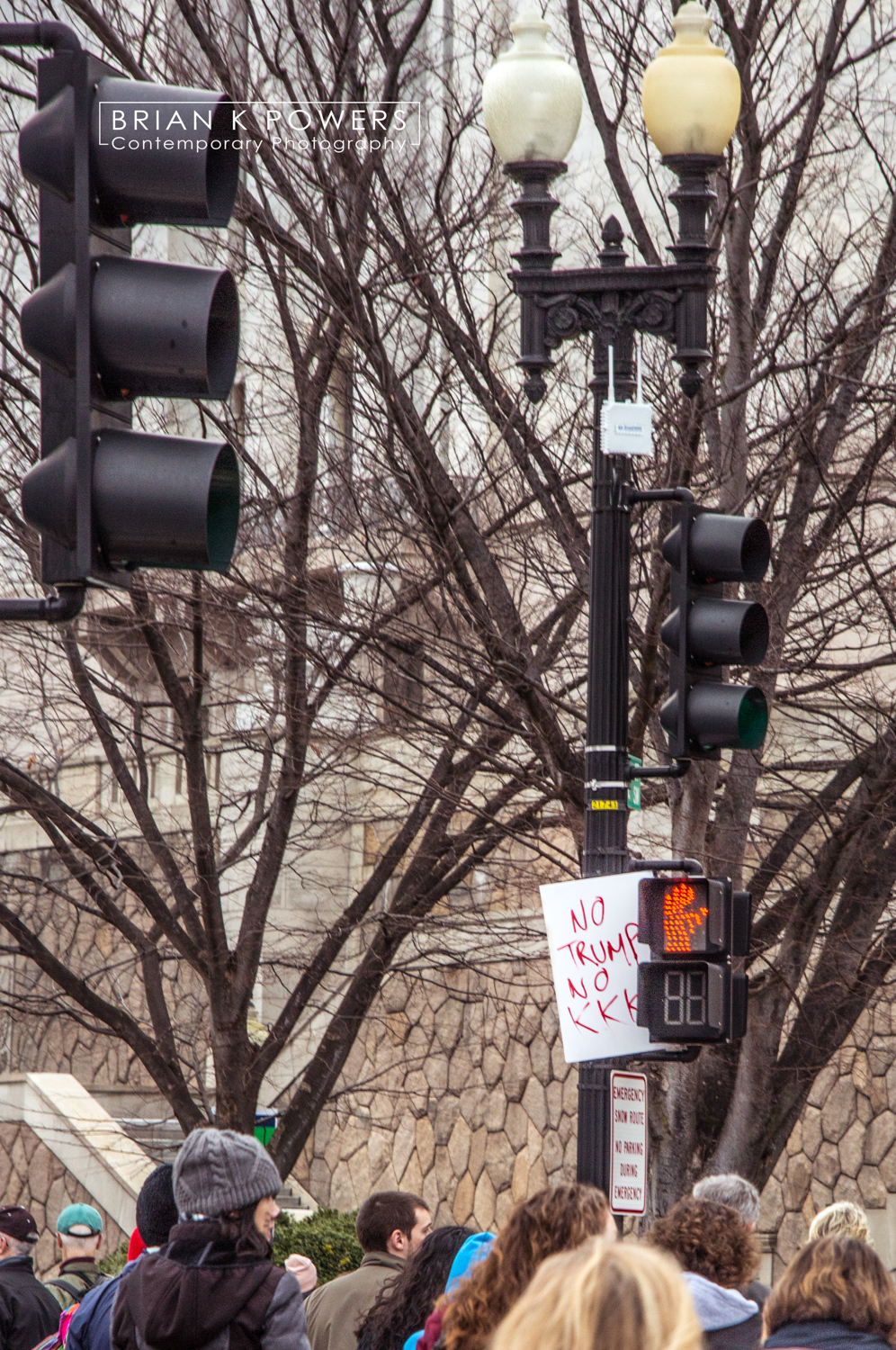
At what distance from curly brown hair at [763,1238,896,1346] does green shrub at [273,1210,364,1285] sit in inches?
313

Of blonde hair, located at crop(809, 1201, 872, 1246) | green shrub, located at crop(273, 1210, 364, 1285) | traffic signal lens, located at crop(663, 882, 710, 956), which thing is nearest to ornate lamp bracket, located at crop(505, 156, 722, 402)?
traffic signal lens, located at crop(663, 882, 710, 956)

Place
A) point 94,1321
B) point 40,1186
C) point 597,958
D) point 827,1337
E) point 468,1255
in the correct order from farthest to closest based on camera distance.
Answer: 1. point 40,1186
2. point 597,958
3. point 94,1321
4. point 468,1255
5. point 827,1337

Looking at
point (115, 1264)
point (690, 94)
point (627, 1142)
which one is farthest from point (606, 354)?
point (115, 1264)

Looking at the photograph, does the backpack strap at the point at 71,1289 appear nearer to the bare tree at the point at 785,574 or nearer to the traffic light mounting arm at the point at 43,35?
the bare tree at the point at 785,574

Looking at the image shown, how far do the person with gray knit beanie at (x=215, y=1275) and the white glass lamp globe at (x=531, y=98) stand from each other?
4194 millimetres

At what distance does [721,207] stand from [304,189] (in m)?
2.20

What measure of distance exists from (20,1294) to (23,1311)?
10cm

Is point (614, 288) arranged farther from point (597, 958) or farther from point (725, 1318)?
point (725, 1318)

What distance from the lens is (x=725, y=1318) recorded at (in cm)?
468

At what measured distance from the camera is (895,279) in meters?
8.74

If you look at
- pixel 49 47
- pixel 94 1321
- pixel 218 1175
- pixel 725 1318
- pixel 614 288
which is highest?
pixel 614 288

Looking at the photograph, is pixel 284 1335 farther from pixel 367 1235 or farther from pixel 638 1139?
pixel 638 1139

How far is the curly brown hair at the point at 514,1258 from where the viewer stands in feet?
11.5

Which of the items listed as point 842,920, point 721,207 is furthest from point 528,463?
point 842,920
